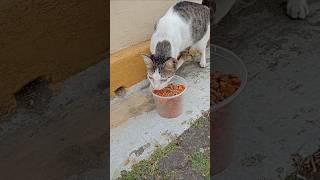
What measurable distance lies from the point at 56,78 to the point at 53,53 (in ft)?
0.56

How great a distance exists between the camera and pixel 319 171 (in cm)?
271

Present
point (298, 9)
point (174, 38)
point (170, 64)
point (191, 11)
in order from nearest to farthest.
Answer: point (170, 64) < point (174, 38) < point (191, 11) < point (298, 9)

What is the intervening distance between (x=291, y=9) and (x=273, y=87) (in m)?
1.02

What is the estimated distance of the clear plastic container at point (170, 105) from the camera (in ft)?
9.46

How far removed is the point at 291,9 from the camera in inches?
161

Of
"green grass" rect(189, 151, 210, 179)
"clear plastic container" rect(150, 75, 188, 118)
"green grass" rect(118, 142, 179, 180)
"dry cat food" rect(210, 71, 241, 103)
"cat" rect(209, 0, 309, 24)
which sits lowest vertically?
"green grass" rect(118, 142, 179, 180)

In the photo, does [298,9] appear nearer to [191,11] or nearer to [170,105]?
[191,11]

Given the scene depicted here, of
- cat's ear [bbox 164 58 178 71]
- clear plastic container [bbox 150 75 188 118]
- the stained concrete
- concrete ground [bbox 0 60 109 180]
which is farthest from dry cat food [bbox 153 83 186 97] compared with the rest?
the stained concrete

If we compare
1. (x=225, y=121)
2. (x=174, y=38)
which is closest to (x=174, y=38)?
(x=174, y=38)

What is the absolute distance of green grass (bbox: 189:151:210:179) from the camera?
267cm

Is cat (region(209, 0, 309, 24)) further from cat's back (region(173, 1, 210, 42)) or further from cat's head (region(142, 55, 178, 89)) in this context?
cat's head (region(142, 55, 178, 89))

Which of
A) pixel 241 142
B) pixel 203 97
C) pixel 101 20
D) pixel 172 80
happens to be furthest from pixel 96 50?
pixel 241 142

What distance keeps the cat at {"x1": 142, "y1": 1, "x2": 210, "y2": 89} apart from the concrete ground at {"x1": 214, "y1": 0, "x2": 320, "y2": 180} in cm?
49

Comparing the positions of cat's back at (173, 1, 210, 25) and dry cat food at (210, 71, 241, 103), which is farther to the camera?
cat's back at (173, 1, 210, 25)
